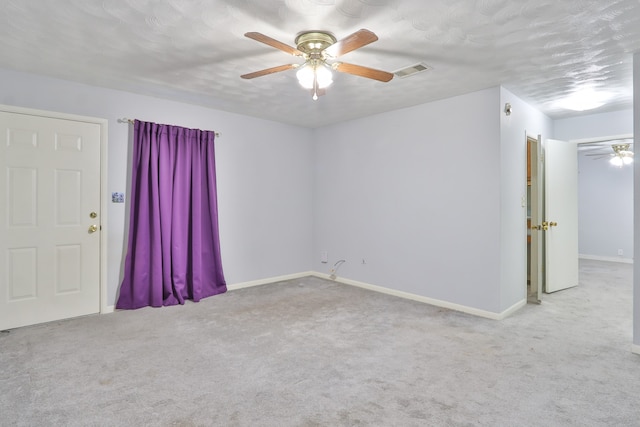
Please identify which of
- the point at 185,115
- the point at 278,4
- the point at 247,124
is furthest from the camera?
the point at 247,124

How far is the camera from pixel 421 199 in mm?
4277

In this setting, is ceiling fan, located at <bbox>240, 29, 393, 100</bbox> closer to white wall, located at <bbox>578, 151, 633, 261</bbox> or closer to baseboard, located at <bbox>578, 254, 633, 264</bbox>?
white wall, located at <bbox>578, 151, 633, 261</bbox>

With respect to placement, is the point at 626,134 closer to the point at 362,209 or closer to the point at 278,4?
the point at 362,209

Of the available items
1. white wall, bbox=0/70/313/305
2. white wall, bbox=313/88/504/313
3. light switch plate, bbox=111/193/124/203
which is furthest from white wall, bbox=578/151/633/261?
light switch plate, bbox=111/193/124/203

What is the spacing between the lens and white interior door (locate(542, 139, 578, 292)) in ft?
14.9

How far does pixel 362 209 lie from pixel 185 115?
8.52 feet

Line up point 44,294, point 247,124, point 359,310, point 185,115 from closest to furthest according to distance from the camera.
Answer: point 44,294 < point 359,310 < point 185,115 < point 247,124

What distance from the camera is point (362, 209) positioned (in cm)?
500

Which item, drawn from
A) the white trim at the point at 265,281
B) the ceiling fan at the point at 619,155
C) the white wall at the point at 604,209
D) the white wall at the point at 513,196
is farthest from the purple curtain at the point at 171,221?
the white wall at the point at 604,209

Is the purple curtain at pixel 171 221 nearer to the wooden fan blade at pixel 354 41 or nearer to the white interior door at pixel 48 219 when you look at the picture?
the white interior door at pixel 48 219

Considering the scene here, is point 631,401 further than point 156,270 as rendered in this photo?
No

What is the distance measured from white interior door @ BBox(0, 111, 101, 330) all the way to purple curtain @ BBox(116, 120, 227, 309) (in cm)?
37

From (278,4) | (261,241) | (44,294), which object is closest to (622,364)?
(278,4)

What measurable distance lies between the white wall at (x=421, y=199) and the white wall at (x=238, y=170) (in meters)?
0.42
